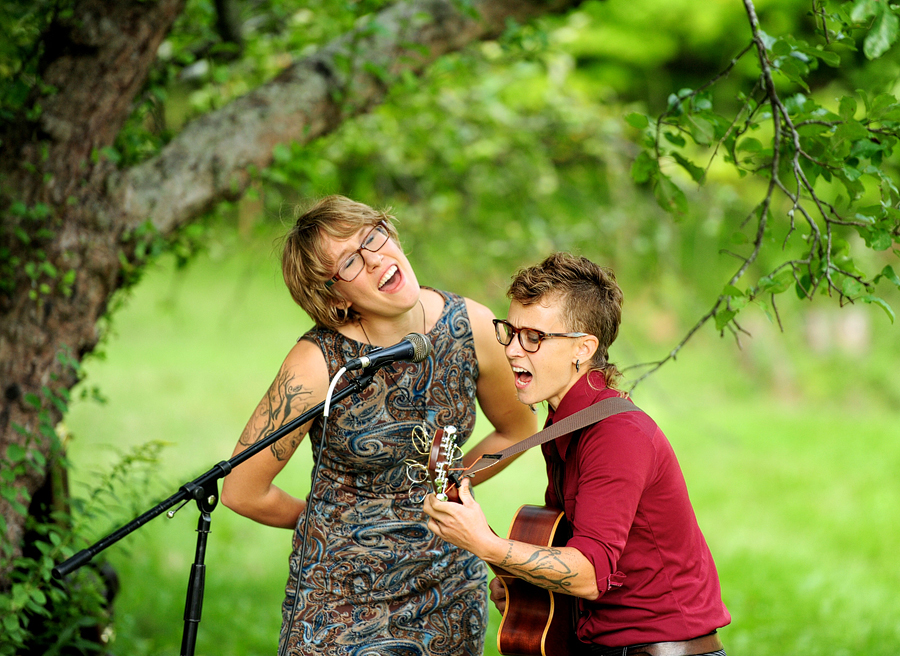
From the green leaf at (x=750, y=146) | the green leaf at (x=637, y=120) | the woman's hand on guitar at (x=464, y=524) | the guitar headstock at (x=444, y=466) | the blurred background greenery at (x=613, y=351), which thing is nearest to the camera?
the woman's hand on guitar at (x=464, y=524)

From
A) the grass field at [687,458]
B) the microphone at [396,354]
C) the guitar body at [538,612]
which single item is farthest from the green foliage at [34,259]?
the guitar body at [538,612]

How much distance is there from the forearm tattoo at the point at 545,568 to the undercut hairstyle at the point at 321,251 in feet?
2.67

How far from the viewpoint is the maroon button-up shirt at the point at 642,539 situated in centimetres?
167

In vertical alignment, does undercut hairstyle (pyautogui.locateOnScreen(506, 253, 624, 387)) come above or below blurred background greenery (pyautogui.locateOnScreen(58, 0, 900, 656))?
below

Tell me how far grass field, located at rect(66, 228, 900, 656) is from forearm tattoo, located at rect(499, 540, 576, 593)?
1264mm

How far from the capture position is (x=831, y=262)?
2.21m

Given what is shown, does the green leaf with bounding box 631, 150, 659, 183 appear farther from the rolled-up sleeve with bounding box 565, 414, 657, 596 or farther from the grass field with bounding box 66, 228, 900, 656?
the grass field with bounding box 66, 228, 900, 656

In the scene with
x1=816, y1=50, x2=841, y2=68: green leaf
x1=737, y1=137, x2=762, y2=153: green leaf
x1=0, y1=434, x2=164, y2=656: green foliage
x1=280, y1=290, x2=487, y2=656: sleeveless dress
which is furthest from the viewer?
x1=0, y1=434, x2=164, y2=656: green foliage

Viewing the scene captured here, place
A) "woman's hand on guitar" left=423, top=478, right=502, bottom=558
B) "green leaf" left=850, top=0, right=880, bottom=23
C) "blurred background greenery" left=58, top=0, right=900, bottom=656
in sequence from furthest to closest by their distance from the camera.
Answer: "blurred background greenery" left=58, top=0, right=900, bottom=656 < "woman's hand on guitar" left=423, top=478, right=502, bottom=558 < "green leaf" left=850, top=0, right=880, bottom=23

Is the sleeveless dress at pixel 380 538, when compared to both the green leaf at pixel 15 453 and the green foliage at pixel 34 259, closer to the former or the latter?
the green leaf at pixel 15 453

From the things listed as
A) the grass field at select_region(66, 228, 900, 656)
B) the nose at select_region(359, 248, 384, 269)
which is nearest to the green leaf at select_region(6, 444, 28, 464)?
the grass field at select_region(66, 228, 900, 656)

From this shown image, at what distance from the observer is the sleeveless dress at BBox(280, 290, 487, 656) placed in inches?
83.4

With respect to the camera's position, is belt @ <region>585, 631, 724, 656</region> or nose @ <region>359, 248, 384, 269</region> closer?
belt @ <region>585, 631, 724, 656</region>

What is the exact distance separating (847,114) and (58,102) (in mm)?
2586
